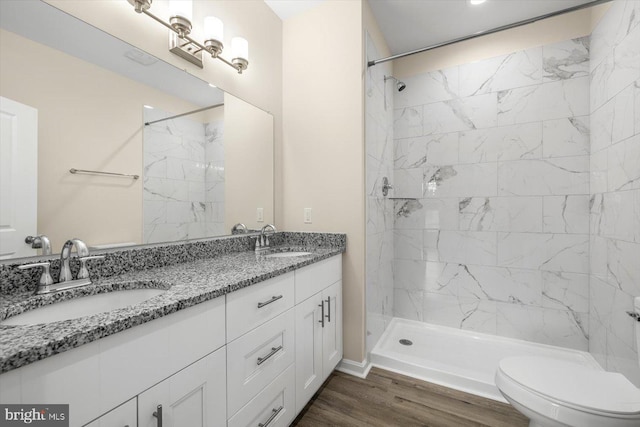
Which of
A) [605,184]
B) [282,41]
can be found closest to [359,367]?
[605,184]

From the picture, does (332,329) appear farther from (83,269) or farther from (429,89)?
(429,89)

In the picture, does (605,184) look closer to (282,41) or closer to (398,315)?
(398,315)

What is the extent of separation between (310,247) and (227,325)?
1109 mm

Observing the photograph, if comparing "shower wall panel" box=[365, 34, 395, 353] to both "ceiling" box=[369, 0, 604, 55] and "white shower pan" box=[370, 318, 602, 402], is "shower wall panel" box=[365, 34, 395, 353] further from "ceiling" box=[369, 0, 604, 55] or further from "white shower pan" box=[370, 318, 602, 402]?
"ceiling" box=[369, 0, 604, 55]

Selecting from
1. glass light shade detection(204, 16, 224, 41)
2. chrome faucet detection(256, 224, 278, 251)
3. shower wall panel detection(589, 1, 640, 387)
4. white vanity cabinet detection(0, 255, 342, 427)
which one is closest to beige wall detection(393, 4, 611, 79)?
shower wall panel detection(589, 1, 640, 387)

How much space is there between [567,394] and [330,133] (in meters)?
1.89

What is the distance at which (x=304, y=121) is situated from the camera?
84.7 inches

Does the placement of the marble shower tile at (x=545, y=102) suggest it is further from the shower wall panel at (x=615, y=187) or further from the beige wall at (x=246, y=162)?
the beige wall at (x=246, y=162)

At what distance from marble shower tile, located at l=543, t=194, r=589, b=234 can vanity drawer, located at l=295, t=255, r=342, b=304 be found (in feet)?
5.79

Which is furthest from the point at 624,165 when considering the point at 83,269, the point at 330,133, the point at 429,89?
the point at 83,269

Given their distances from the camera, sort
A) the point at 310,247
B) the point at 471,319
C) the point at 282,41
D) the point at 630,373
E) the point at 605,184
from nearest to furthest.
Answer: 1. the point at 630,373
2. the point at 605,184
3. the point at 310,247
4. the point at 282,41
5. the point at 471,319

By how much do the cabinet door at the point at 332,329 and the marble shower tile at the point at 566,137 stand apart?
6.66 feet

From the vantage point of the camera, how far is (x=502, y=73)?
235 centimetres

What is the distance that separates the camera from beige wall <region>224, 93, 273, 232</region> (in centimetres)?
183
